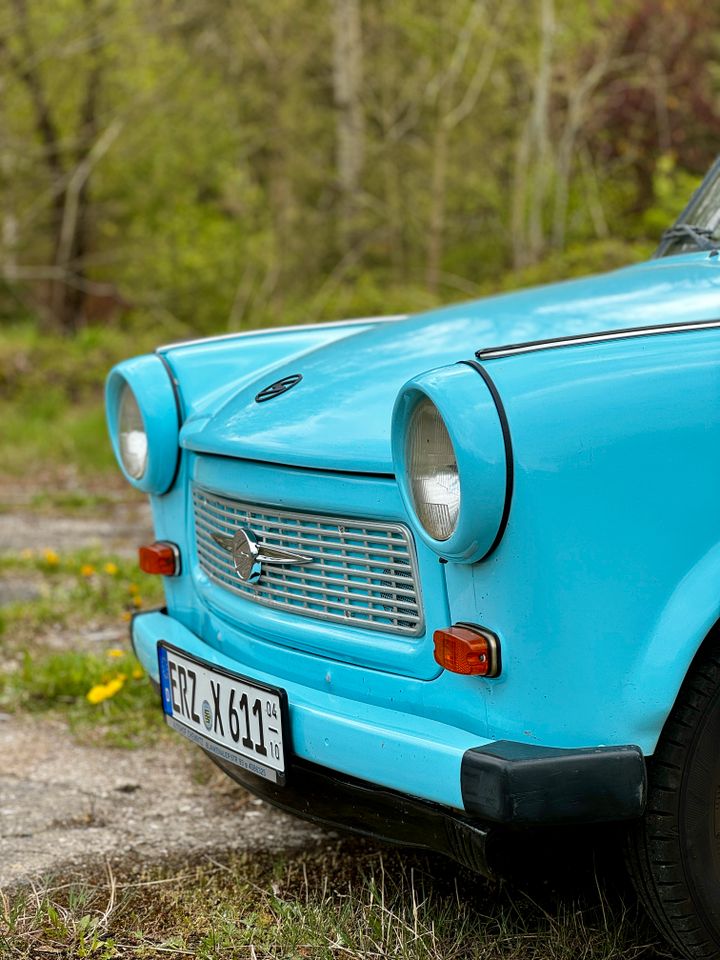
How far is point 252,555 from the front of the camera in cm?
234

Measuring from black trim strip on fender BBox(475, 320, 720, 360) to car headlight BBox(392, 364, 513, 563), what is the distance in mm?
62

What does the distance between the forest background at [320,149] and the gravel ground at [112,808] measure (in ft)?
28.4

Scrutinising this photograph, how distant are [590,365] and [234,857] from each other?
1.45m

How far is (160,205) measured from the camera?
14.4m

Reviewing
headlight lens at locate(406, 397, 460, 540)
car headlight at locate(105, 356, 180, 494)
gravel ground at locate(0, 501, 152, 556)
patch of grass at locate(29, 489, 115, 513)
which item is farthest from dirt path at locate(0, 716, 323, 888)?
patch of grass at locate(29, 489, 115, 513)

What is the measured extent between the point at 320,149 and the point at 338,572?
47.3 feet

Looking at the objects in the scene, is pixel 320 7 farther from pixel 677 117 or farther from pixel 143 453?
pixel 143 453

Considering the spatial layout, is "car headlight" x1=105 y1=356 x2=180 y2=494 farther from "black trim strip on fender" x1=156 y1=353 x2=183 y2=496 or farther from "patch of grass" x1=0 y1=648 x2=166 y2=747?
"patch of grass" x1=0 y1=648 x2=166 y2=747

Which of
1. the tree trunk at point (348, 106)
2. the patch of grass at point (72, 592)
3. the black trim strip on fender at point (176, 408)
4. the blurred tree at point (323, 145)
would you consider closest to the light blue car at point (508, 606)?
the black trim strip on fender at point (176, 408)

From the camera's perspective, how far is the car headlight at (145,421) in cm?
278

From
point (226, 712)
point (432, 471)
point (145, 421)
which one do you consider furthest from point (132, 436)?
point (432, 471)

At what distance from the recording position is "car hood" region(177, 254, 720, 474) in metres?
2.20

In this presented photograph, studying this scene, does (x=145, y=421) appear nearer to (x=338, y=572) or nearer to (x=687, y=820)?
(x=338, y=572)

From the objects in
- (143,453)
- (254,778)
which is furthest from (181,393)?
(254,778)
